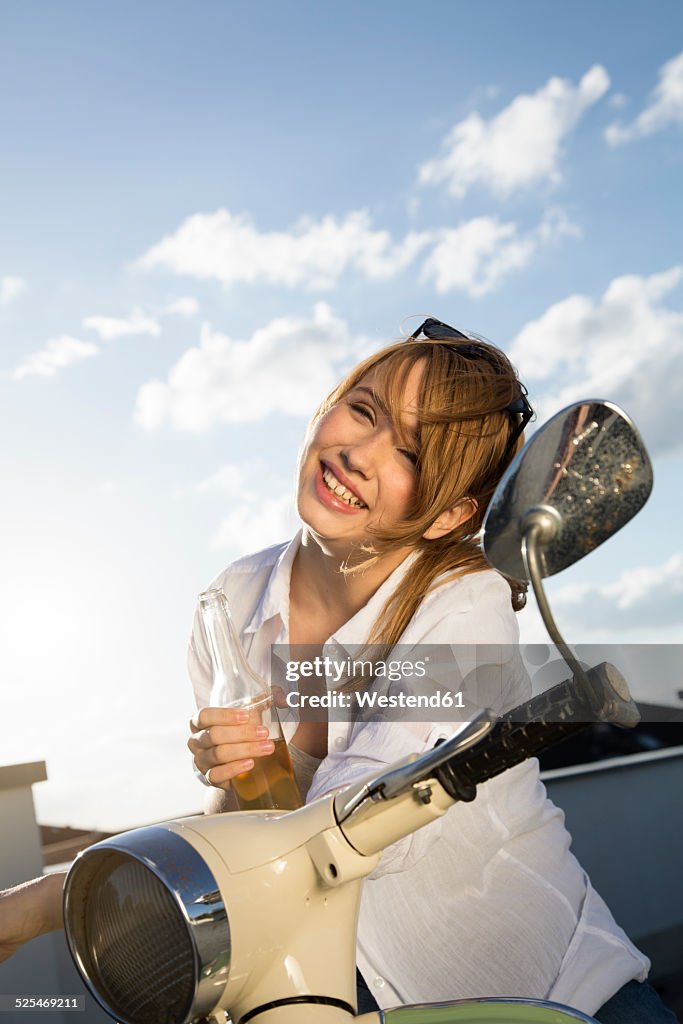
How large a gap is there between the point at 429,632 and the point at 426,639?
1 cm

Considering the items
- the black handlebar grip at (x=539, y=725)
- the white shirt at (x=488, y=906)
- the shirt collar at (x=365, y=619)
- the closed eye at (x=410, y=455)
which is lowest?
the white shirt at (x=488, y=906)

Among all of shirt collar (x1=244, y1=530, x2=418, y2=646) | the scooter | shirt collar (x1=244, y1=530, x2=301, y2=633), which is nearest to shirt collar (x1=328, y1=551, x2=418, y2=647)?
shirt collar (x1=244, y1=530, x2=418, y2=646)

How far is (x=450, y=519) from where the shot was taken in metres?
1.33

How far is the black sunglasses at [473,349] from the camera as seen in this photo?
4.26ft

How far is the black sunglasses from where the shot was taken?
130 centimetres

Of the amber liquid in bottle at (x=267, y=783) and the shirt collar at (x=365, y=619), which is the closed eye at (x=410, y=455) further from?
the amber liquid in bottle at (x=267, y=783)

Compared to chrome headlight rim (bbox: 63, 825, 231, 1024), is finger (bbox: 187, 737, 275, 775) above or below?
above

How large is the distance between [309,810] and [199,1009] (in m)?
0.12

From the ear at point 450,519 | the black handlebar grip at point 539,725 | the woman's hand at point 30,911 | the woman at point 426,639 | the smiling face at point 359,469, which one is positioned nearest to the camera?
the black handlebar grip at point 539,725

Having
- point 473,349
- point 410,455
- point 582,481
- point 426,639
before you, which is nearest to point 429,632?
point 426,639

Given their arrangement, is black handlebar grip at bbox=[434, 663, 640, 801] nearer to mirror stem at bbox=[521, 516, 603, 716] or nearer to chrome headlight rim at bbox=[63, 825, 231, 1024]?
mirror stem at bbox=[521, 516, 603, 716]

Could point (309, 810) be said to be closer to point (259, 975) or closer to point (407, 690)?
point (259, 975)

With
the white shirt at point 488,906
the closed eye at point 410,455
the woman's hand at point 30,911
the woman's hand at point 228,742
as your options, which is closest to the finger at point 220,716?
the woman's hand at point 228,742

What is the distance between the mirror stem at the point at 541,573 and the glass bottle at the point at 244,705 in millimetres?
360
